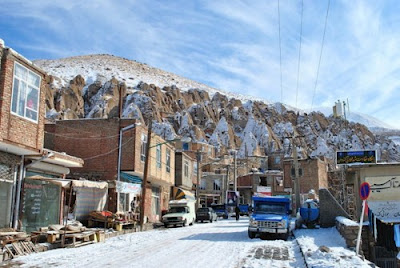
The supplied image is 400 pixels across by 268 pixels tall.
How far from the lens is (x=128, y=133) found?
29344 millimetres

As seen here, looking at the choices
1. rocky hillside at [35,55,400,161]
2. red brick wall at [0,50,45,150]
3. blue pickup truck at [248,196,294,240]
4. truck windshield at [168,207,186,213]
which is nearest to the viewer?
red brick wall at [0,50,45,150]

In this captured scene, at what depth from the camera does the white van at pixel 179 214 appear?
96.6 feet

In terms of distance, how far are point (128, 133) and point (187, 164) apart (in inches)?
674

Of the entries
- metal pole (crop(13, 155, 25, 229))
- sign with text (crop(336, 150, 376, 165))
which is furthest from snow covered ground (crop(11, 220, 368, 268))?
sign with text (crop(336, 150, 376, 165))

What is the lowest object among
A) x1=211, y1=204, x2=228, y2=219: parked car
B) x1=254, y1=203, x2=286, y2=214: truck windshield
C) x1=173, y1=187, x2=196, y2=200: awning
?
x1=211, y1=204, x2=228, y2=219: parked car

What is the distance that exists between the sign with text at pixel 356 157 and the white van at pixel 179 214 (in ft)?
41.2

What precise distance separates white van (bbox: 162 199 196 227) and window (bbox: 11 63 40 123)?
1495 cm

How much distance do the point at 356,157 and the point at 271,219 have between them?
58.8ft

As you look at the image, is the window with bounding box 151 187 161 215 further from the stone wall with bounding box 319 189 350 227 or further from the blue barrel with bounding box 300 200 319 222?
the stone wall with bounding box 319 189 350 227

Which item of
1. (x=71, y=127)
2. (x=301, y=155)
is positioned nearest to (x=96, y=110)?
(x=301, y=155)

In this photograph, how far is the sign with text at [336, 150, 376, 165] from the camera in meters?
33.4

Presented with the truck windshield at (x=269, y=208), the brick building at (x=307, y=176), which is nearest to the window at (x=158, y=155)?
A: the truck windshield at (x=269, y=208)

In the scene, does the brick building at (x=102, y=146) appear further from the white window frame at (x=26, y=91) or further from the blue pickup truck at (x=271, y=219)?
the white window frame at (x=26, y=91)

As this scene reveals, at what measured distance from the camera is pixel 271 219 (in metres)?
18.7
